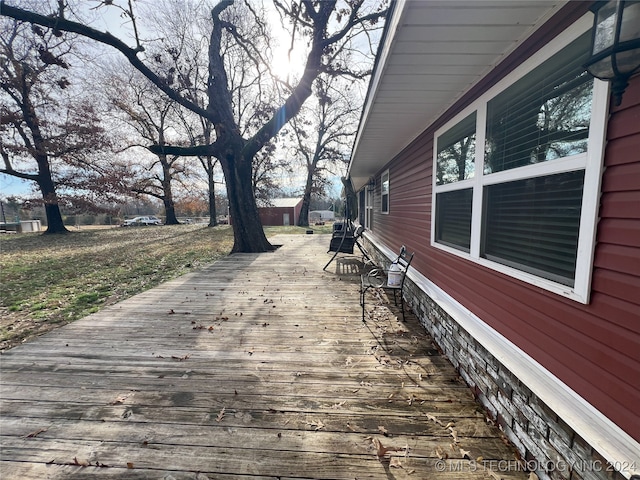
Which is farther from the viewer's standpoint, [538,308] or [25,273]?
[25,273]

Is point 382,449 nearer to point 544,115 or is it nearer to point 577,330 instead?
point 577,330

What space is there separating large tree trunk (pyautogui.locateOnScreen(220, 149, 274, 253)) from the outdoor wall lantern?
25.9ft

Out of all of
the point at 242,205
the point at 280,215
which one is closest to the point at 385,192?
the point at 242,205

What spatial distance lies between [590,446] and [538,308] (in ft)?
2.20

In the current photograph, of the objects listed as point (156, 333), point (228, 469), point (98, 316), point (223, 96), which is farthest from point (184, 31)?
point (228, 469)

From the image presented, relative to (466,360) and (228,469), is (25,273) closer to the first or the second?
(228,469)

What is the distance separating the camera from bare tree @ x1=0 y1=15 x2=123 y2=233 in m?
12.5

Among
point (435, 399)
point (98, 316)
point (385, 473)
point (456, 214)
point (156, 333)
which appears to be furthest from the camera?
point (98, 316)

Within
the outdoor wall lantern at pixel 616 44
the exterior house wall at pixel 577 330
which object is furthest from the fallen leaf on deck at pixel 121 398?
the outdoor wall lantern at pixel 616 44

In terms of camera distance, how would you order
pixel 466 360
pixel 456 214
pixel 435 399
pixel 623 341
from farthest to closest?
pixel 456 214
pixel 466 360
pixel 435 399
pixel 623 341

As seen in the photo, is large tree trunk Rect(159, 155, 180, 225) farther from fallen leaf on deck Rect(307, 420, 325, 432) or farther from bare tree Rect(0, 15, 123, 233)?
fallen leaf on deck Rect(307, 420, 325, 432)

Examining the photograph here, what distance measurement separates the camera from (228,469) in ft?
4.91

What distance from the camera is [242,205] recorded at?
330 inches

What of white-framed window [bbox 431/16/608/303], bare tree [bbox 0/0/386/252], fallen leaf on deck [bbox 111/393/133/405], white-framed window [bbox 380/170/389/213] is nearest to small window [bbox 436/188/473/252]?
white-framed window [bbox 431/16/608/303]
